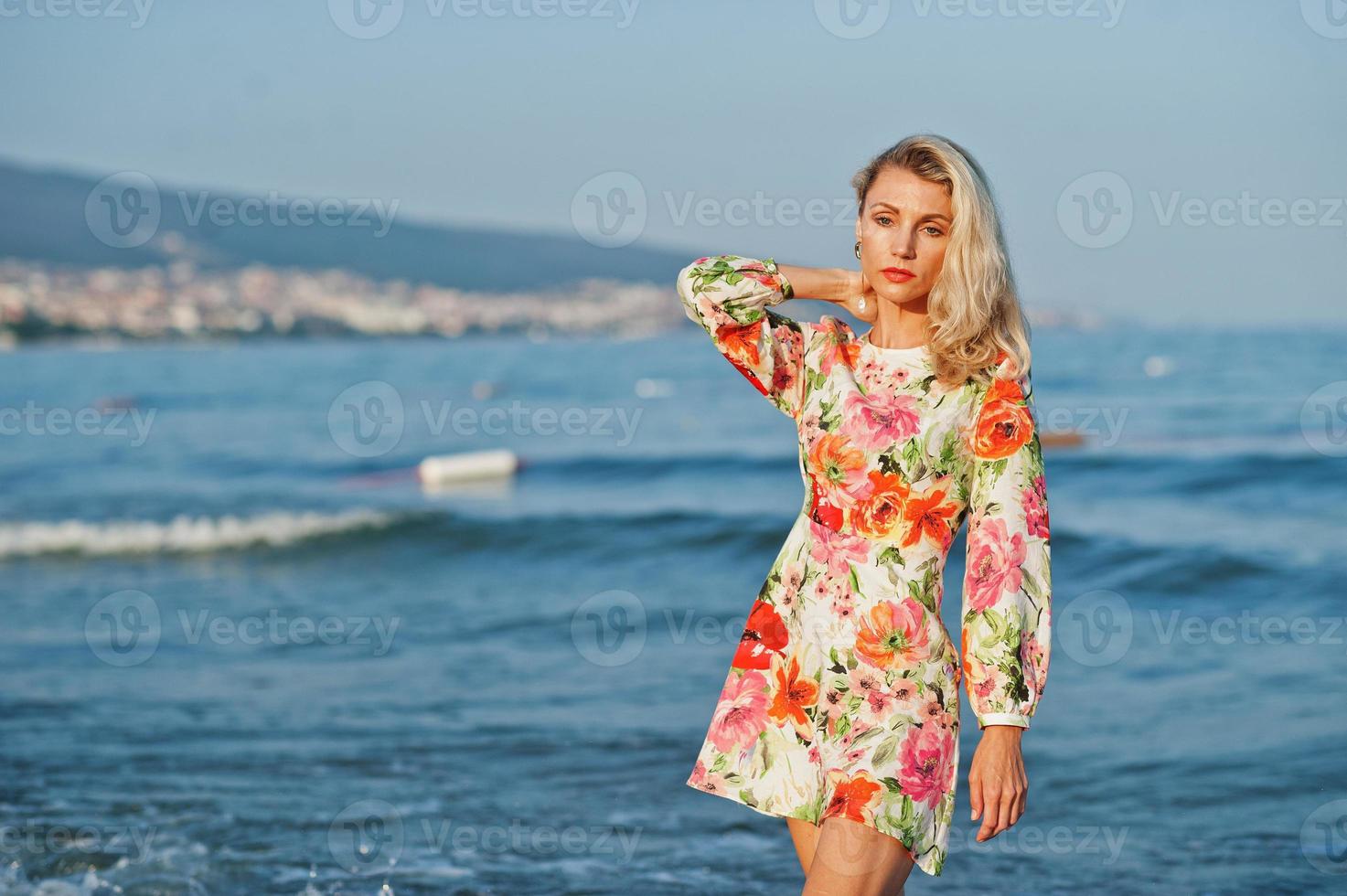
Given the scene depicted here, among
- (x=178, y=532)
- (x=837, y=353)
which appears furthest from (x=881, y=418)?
(x=178, y=532)

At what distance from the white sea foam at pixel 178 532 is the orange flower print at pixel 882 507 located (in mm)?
12758

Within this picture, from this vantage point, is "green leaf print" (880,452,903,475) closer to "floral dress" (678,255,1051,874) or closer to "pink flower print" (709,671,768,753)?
"floral dress" (678,255,1051,874)

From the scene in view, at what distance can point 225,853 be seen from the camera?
5121mm

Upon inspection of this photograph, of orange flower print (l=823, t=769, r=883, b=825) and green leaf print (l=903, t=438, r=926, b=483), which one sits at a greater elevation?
green leaf print (l=903, t=438, r=926, b=483)

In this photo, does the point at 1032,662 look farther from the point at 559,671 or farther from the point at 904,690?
the point at 559,671

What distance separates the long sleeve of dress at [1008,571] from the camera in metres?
2.52

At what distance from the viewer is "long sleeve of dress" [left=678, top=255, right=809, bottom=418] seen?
9.43 ft

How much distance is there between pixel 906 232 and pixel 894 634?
0.80m

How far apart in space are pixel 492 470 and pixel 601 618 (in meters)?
9.72

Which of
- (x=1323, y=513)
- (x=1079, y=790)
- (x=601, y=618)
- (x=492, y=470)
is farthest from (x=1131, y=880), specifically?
(x=492, y=470)

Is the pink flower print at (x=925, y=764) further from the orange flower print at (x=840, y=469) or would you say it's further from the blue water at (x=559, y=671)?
the blue water at (x=559, y=671)

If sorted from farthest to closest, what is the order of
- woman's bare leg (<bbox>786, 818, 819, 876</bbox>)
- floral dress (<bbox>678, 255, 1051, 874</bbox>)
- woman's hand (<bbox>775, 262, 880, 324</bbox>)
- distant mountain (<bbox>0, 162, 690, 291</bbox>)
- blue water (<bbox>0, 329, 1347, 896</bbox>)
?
distant mountain (<bbox>0, 162, 690, 291</bbox>)
blue water (<bbox>0, 329, 1347, 896</bbox>)
woman's hand (<bbox>775, 262, 880, 324</bbox>)
woman's bare leg (<bbox>786, 818, 819, 876</bbox>)
floral dress (<bbox>678, 255, 1051, 874</bbox>)

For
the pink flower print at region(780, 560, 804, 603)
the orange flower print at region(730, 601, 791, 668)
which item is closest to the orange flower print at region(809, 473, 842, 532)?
the pink flower print at region(780, 560, 804, 603)

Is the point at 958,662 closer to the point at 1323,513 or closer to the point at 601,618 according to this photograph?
the point at 601,618
